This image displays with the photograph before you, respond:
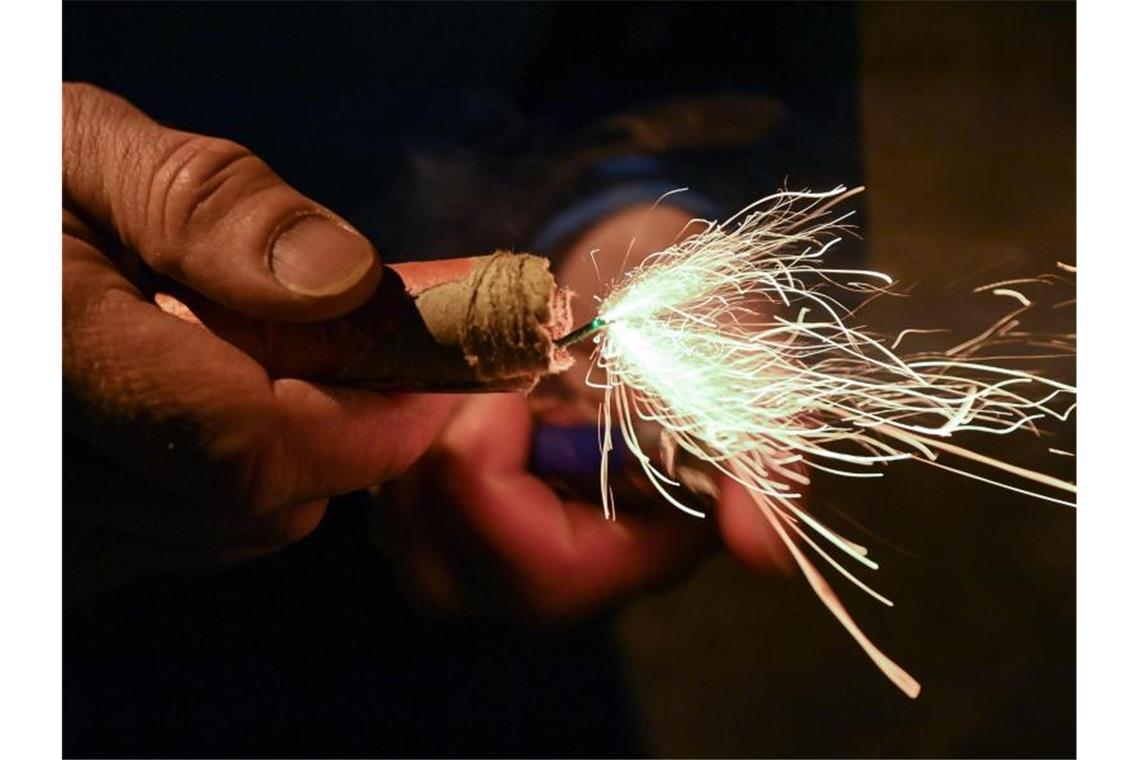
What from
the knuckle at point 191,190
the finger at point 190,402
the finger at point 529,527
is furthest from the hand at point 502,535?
the knuckle at point 191,190

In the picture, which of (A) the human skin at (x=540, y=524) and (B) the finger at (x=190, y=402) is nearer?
(B) the finger at (x=190, y=402)

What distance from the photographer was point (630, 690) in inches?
27.6

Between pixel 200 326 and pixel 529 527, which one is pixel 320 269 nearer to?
pixel 200 326

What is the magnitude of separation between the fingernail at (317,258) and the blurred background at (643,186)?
0.48ft

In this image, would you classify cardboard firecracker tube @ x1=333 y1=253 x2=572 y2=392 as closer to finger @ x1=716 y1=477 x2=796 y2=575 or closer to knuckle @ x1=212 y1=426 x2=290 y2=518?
knuckle @ x1=212 y1=426 x2=290 y2=518

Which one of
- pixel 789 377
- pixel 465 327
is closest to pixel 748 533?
pixel 789 377

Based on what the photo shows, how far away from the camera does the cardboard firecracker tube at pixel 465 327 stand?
52cm

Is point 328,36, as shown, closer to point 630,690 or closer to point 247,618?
point 247,618

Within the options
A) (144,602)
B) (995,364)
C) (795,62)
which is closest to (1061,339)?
(995,364)

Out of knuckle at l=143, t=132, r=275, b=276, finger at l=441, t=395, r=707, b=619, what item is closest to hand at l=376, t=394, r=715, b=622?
finger at l=441, t=395, r=707, b=619

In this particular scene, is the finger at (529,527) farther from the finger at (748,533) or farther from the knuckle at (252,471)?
the knuckle at (252,471)

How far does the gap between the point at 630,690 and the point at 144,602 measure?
496 mm

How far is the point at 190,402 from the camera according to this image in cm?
54

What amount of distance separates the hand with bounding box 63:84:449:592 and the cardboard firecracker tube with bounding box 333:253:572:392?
0.08ft
